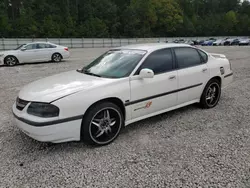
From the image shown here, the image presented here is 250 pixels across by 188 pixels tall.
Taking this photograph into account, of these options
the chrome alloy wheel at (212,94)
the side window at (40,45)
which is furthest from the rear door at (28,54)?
the chrome alloy wheel at (212,94)

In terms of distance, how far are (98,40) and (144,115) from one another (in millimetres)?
35585

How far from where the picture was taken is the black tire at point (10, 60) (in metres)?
10.8

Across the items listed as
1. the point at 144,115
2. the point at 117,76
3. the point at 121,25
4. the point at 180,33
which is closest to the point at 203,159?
the point at 144,115

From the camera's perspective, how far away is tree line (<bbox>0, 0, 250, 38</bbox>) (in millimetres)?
43656

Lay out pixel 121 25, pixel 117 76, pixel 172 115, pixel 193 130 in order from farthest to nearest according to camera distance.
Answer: pixel 121 25 < pixel 172 115 < pixel 193 130 < pixel 117 76

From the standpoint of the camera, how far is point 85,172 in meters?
2.49

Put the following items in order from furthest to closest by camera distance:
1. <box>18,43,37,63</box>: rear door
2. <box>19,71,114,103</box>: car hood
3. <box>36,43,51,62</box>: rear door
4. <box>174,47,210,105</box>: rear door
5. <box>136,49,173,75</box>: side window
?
<box>36,43,51,62</box>: rear door
<box>18,43,37,63</box>: rear door
<box>174,47,210,105</box>: rear door
<box>136,49,173,75</box>: side window
<box>19,71,114,103</box>: car hood

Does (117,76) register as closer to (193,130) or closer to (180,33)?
(193,130)

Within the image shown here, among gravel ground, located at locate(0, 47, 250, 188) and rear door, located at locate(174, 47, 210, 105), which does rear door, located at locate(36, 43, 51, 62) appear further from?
rear door, located at locate(174, 47, 210, 105)

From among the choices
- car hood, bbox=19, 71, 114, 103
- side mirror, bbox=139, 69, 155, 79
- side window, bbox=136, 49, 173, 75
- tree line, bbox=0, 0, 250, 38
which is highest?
tree line, bbox=0, 0, 250, 38

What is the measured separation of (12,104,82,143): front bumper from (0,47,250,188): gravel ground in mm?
278

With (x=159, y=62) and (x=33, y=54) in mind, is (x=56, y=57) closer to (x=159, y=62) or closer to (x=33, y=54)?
(x=33, y=54)

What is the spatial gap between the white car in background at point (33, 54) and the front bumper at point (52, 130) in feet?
31.1

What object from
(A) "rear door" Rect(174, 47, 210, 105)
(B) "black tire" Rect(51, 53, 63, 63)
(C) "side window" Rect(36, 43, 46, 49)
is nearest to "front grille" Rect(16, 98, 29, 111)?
(A) "rear door" Rect(174, 47, 210, 105)
